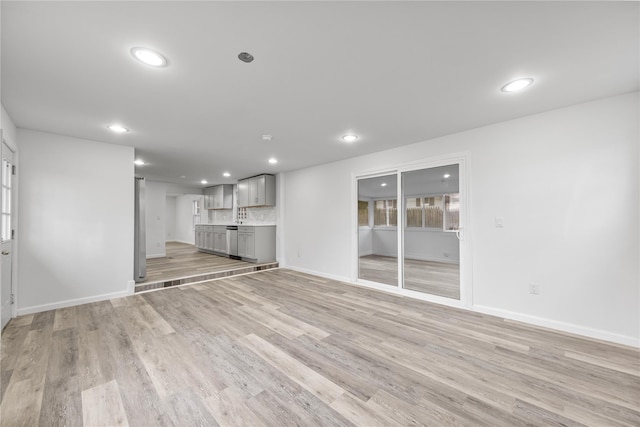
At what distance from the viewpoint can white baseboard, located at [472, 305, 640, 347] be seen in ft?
7.41

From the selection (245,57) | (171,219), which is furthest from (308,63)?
(171,219)

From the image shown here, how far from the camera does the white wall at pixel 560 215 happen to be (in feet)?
7.50

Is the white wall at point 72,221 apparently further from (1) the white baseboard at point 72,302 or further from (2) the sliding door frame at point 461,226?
(2) the sliding door frame at point 461,226

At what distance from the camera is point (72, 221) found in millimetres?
3357

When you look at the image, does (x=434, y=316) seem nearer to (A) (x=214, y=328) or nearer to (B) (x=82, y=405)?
(A) (x=214, y=328)

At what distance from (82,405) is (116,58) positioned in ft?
7.56

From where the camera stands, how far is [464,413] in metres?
1.50

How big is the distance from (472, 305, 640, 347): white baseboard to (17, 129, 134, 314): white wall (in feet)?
16.8

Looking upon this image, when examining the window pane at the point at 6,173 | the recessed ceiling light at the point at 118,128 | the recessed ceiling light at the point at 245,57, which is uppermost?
the recessed ceiling light at the point at 245,57

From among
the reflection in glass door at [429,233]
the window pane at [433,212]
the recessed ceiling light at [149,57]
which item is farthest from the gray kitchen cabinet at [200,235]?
the recessed ceiling light at [149,57]

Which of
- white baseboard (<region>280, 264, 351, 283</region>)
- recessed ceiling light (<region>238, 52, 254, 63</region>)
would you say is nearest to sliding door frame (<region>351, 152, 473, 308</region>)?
white baseboard (<region>280, 264, 351, 283</region>)

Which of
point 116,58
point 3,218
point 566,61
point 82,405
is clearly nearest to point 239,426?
point 82,405

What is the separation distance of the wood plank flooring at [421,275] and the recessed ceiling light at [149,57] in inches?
161

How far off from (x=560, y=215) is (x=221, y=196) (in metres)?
8.02
